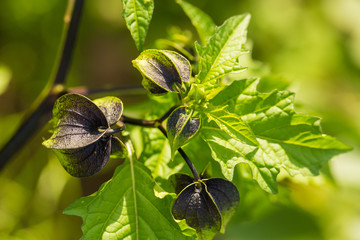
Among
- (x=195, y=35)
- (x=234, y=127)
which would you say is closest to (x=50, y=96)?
(x=234, y=127)

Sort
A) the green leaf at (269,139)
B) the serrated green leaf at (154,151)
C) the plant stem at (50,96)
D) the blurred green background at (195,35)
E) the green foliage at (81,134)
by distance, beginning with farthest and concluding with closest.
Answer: the blurred green background at (195,35)
the plant stem at (50,96)
the serrated green leaf at (154,151)
the green leaf at (269,139)
the green foliage at (81,134)

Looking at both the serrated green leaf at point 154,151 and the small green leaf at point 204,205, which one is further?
the serrated green leaf at point 154,151

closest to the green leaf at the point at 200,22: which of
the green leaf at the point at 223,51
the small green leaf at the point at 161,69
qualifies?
the green leaf at the point at 223,51

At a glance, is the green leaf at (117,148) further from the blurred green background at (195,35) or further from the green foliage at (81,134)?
the blurred green background at (195,35)

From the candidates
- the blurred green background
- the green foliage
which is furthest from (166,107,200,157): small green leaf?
the blurred green background

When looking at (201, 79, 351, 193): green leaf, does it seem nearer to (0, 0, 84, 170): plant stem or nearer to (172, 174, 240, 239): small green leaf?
(172, 174, 240, 239): small green leaf
